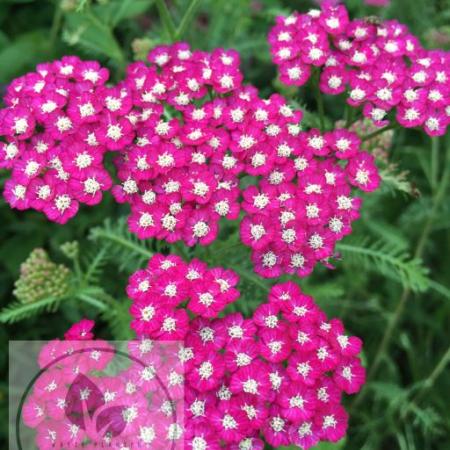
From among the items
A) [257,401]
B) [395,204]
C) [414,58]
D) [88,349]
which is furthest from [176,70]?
[395,204]

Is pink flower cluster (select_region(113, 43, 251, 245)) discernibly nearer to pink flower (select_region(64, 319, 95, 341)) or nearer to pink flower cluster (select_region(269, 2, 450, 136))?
pink flower cluster (select_region(269, 2, 450, 136))

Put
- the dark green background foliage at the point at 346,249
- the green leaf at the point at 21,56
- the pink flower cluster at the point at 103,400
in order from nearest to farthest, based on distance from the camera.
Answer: the pink flower cluster at the point at 103,400 < the dark green background foliage at the point at 346,249 < the green leaf at the point at 21,56

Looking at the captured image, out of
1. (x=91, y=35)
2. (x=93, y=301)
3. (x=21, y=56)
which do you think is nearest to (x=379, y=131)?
(x=93, y=301)

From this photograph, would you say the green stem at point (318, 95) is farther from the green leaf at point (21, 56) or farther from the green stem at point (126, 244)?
the green leaf at point (21, 56)

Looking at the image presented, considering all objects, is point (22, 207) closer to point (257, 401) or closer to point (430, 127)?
point (257, 401)

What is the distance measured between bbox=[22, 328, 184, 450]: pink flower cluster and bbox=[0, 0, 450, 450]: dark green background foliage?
69cm

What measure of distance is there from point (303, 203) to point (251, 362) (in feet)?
2.24

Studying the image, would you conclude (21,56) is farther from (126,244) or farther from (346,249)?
(346,249)

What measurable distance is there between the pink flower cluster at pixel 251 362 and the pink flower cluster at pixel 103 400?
0.06 metres

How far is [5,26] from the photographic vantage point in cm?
420

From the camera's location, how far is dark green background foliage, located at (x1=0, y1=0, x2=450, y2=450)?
312 cm

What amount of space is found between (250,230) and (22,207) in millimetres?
931

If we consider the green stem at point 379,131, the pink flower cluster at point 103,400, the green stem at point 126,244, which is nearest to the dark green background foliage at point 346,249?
the green stem at point 126,244

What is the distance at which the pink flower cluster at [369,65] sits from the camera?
2.63m
